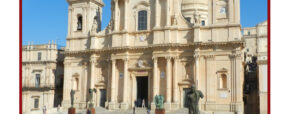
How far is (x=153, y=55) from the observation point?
31141 millimetres

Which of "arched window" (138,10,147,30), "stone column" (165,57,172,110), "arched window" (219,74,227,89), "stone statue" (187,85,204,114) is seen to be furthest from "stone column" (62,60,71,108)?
"stone statue" (187,85,204,114)

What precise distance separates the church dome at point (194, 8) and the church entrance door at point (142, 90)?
9353mm

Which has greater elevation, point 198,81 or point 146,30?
point 146,30

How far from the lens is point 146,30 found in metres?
32.3

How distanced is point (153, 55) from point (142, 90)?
4846 mm

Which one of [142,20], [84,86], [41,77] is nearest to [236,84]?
[142,20]

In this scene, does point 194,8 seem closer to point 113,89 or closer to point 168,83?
point 168,83

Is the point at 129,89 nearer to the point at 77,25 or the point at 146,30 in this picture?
the point at 146,30

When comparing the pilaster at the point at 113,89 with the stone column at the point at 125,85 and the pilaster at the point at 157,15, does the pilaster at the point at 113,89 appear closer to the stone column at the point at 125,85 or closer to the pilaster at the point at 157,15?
the stone column at the point at 125,85

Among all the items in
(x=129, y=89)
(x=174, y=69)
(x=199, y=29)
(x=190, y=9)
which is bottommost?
(x=129, y=89)

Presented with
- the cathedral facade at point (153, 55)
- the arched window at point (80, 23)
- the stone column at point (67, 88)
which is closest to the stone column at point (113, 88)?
the cathedral facade at point (153, 55)

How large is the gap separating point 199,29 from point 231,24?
2799mm

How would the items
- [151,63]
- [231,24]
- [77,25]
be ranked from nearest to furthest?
[231,24] → [151,63] → [77,25]

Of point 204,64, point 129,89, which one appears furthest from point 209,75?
point 129,89
